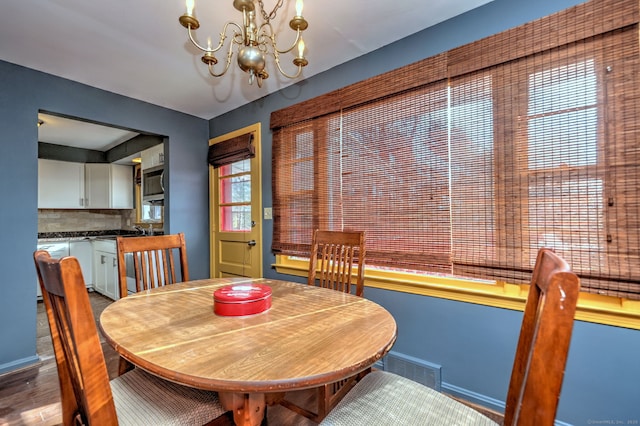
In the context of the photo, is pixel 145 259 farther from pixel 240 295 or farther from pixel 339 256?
pixel 339 256

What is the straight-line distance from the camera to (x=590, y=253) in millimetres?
1369

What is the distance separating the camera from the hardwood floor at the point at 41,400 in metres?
1.64

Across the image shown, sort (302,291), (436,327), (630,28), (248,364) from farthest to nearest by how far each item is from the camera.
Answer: (436,327) → (302,291) → (630,28) → (248,364)

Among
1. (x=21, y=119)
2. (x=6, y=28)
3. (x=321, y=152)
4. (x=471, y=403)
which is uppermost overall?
(x=6, y=28)

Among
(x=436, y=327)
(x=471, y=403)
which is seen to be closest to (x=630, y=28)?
(x=436, y=327)

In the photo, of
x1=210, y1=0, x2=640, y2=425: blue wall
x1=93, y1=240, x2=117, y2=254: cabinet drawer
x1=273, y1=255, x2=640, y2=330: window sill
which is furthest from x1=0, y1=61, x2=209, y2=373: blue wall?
x1=273, y1=255, x2=640, y2=330: window sill

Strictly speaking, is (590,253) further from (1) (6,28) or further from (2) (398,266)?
(1) (6,28)

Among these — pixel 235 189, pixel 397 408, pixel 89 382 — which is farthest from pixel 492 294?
pixel 235 189

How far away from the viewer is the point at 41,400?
1.85m

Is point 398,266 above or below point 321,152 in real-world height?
below

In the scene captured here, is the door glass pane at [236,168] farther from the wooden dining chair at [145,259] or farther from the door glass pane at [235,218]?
the wooden dining chair at [145,259]

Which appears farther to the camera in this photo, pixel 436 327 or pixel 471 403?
pixel 436 327

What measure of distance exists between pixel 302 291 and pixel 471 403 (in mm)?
1234

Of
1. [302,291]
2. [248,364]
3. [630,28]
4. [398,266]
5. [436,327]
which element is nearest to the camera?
[248,364]
